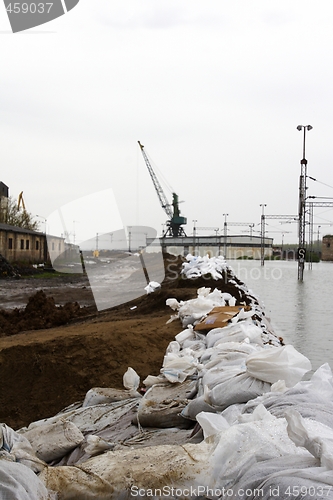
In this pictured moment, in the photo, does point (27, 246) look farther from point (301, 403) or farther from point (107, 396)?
point (301, 403)

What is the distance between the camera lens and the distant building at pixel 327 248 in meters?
60.7

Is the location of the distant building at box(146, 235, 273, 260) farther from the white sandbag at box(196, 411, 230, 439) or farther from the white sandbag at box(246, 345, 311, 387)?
the white sandbag at box(196, 411, 230, 439)

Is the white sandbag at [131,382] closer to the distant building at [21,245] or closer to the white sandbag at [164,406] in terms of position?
the white sandbag at [164,406]

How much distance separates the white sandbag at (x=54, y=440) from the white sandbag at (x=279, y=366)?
49.9 inches

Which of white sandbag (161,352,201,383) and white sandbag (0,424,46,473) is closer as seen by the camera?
white sandbag (0,424,46,473)

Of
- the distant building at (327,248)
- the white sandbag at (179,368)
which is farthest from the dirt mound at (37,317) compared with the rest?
the distant building at (327,248)

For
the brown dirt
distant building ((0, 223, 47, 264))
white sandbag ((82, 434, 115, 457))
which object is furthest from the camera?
distant building ((0, 223, 47, 264))

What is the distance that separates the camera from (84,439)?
318cm

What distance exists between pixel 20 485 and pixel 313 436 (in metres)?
1.26

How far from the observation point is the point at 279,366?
3.19 m

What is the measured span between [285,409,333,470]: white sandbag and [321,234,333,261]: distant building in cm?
6180

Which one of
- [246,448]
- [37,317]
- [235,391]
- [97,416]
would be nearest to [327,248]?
[37,317]

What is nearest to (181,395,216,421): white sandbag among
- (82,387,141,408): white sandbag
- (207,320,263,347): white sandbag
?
(82,387,141,408): white sandbag

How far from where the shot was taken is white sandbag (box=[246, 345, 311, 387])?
317 cm
